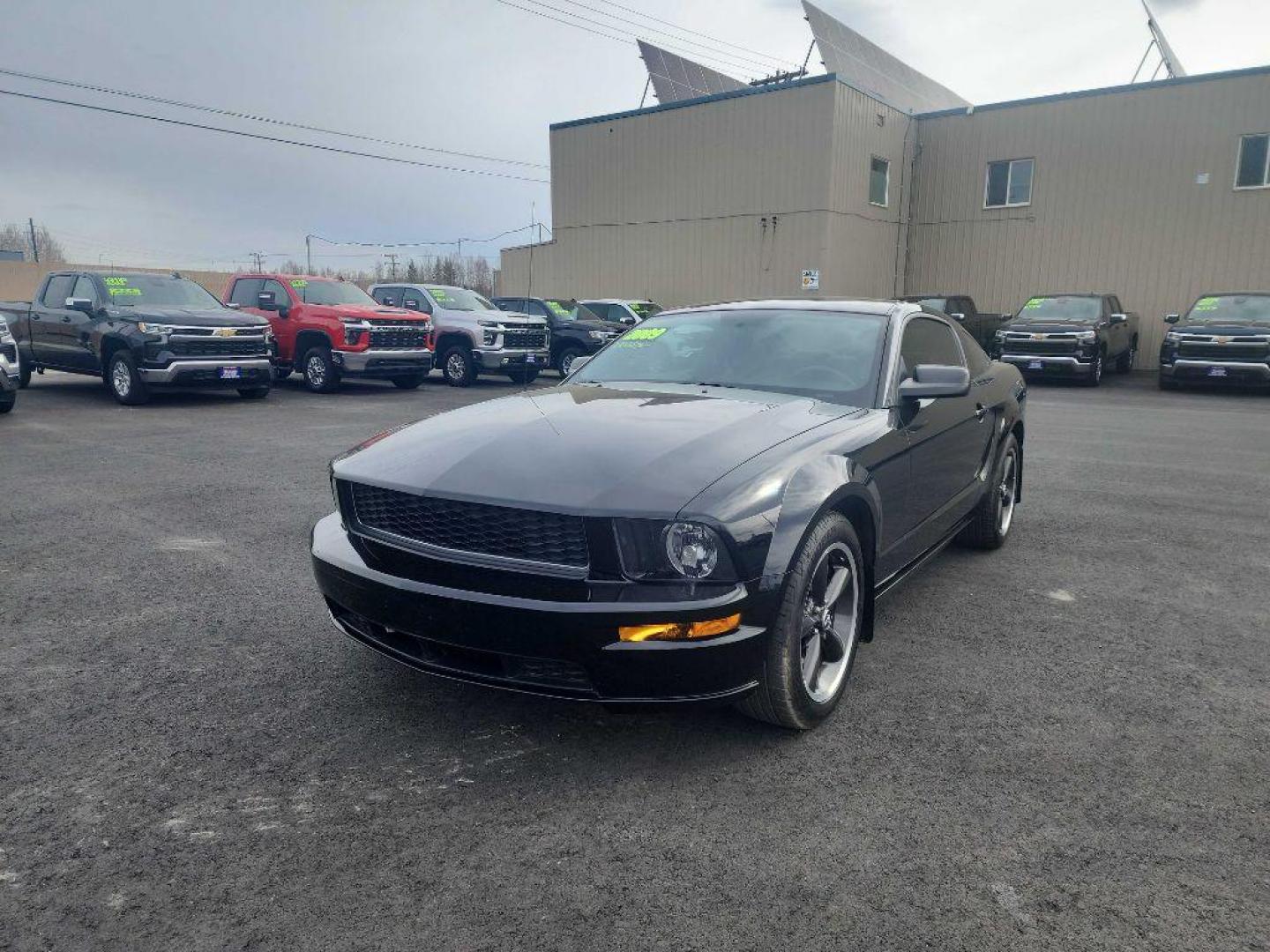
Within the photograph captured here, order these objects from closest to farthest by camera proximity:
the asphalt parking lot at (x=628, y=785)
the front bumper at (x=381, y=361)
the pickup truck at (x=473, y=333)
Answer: the asphalt parking lot at (x=628, y=785) → the front bumper at (x=381, y=361) → the pickup truck at (x=473, y=333)

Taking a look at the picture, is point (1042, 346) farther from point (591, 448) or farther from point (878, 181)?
point (591, 448)

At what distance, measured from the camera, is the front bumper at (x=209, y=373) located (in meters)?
12.5

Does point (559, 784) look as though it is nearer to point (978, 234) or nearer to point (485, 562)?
point (485, 562)

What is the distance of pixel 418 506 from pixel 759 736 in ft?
4.56

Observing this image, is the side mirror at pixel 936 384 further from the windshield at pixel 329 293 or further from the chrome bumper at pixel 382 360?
the windshield at pixel 329 293

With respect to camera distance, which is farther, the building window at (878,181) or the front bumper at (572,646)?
the building window at (878,181)

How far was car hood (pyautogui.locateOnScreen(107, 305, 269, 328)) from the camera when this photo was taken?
12.7 meters

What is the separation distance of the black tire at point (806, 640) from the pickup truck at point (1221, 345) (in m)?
16.1

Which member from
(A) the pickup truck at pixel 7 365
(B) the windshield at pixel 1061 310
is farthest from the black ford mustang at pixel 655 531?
(B) the windshield at pixel 1061 310

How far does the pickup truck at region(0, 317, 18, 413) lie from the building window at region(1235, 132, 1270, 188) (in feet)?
80.9

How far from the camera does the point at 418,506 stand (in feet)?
9.75

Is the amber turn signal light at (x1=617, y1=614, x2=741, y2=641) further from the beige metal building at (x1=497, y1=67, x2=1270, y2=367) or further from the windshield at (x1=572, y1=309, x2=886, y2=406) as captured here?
the beige metal building at (x1=497, y1=67, x2=1270, y2=367)

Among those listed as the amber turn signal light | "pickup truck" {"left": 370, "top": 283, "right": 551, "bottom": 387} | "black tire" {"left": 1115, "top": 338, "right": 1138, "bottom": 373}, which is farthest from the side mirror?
"black tire" {"left": 1115, "top": 338, "right": 1138, "bottom": 373}

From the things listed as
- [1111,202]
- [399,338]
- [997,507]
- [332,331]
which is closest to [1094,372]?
[1111,202]
